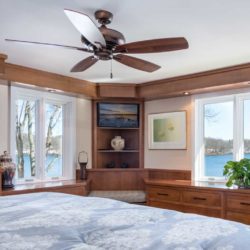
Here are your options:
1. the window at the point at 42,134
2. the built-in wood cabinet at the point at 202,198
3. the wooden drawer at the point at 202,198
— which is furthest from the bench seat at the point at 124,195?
the wooden drawer at the point at 202,198

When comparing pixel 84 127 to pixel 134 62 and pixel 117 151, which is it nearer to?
pixel 117 151

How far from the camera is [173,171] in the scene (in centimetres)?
485

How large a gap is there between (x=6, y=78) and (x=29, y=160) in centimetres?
130

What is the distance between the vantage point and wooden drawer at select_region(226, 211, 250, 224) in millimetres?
3594

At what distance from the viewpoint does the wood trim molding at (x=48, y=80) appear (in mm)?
3842

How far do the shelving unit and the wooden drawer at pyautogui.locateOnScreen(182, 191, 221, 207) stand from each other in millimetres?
1220

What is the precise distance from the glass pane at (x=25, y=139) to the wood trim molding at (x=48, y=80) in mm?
473

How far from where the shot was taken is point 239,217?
365 centimetres

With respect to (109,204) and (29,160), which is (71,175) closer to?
(29,160)

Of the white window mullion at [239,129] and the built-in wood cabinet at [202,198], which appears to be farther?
the white window mullion at [239,129]

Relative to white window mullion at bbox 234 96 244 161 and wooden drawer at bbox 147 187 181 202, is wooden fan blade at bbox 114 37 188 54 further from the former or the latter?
wooden drawer at bbox 147 187 181 202

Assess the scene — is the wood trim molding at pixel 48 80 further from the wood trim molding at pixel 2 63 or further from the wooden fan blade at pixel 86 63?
the wooden fan blade at pixel 86 63

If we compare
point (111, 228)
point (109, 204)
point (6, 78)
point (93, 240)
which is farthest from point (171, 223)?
point (6, 78)

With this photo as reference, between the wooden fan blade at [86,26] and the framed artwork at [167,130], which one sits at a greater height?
the wooden fan blade at [86,26]
